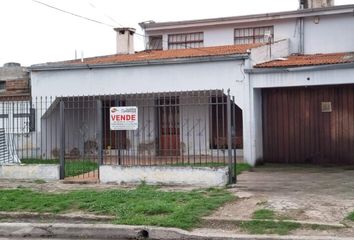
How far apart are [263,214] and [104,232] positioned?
2.60 metres

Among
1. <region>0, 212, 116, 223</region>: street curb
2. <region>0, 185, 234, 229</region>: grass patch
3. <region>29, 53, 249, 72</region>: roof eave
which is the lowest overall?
<region>0, 212, 116, 223</region>: street curb

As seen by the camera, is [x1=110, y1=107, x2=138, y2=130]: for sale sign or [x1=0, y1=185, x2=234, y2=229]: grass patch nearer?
[x1=0, y1=185, x2=234, y2=229]: grass patch

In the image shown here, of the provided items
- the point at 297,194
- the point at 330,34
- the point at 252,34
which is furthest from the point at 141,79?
the point at 297,194

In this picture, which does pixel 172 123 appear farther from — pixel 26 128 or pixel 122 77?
pixel 26 128

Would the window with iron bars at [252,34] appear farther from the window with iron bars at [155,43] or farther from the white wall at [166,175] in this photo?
the white wall at [166,175]

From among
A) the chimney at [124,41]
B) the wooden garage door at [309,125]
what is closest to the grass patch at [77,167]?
the wooden garage door at [309,125]

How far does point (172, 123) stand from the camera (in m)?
19.3

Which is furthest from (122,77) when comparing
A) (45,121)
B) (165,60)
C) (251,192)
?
(251,192)

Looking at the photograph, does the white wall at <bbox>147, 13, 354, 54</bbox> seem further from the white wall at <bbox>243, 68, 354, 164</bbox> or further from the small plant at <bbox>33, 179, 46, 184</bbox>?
the small plant at <bbox>33, 179, 46, 184</bbox>

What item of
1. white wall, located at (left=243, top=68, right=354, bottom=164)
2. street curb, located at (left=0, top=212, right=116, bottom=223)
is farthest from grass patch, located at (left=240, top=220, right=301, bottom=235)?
white wall, located at (left=243, top=68, right=354, bottom=164)

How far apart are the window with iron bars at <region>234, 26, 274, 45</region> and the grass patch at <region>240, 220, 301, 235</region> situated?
600 inches

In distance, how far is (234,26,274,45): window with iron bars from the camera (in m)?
23.0

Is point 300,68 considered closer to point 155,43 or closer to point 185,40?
point 185,40

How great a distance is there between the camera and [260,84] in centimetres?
1720
